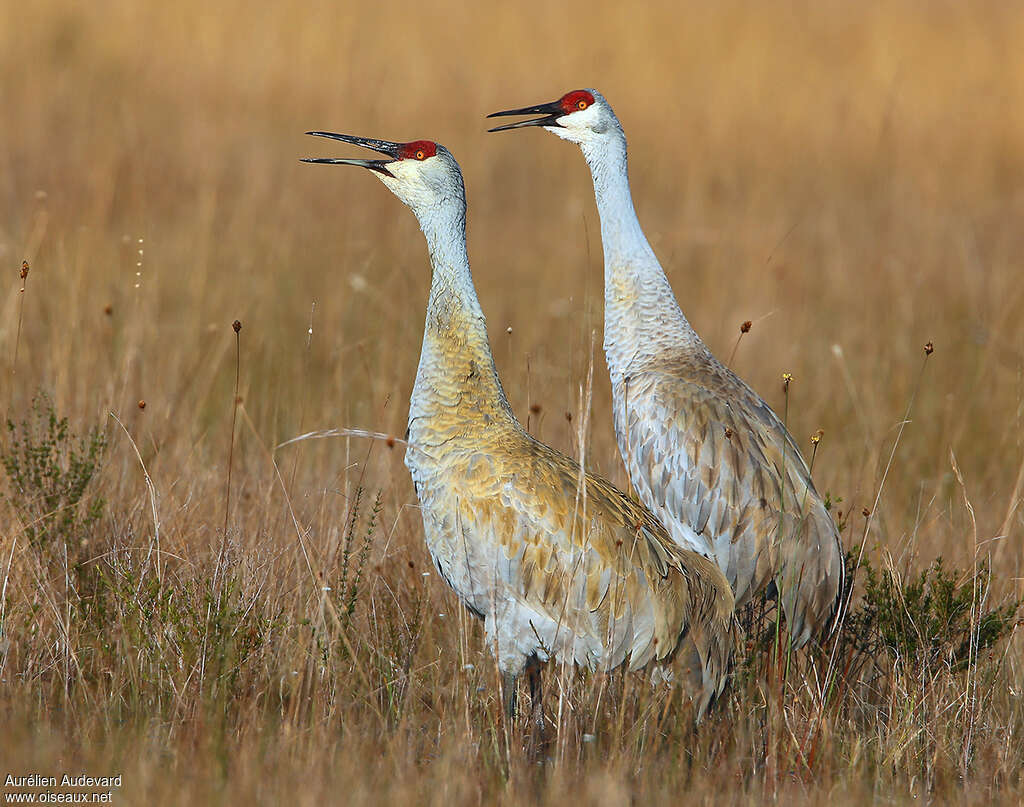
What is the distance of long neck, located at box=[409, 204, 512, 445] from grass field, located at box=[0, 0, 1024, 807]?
385 mm

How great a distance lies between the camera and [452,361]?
4.09 m

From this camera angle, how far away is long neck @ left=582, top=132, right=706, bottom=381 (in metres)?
5.16

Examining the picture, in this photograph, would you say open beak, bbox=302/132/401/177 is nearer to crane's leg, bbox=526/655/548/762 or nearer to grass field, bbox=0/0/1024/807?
grass field, bbox=0/0/1024/807

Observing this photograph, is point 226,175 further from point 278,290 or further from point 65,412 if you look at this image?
point 65,412

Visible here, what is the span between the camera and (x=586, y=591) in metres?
3.89

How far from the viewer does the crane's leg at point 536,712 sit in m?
3.82

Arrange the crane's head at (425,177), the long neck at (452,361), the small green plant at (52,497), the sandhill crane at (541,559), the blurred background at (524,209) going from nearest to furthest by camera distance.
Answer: the sandhill crane at (541,559) < the long neck at (452,361) < the crane's head at (425,177) < the small green plant at (52,497) < the blurred background at (524,209)

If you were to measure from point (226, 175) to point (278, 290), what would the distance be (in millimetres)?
2082

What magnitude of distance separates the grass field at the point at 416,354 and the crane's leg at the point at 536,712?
8cm

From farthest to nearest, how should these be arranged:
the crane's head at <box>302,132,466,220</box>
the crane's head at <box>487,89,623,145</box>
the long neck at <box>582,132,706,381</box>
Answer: the crane's head at <box>487,89,623,145</box> → the long neck at <box>582,132,706,381</box> → the crane's head at <box>302,132,466,220</box>

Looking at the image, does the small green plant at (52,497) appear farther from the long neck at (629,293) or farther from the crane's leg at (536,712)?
the long neck at (629,293)

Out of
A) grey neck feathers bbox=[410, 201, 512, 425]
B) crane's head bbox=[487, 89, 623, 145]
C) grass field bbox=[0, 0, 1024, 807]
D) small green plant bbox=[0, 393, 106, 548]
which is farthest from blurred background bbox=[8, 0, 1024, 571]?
grey neck feathers bbox=[410, 201, 512, 425]

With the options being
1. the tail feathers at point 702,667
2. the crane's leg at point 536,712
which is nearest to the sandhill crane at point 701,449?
the tail feathers at point 702,667

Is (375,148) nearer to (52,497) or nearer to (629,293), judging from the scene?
(629,293)
